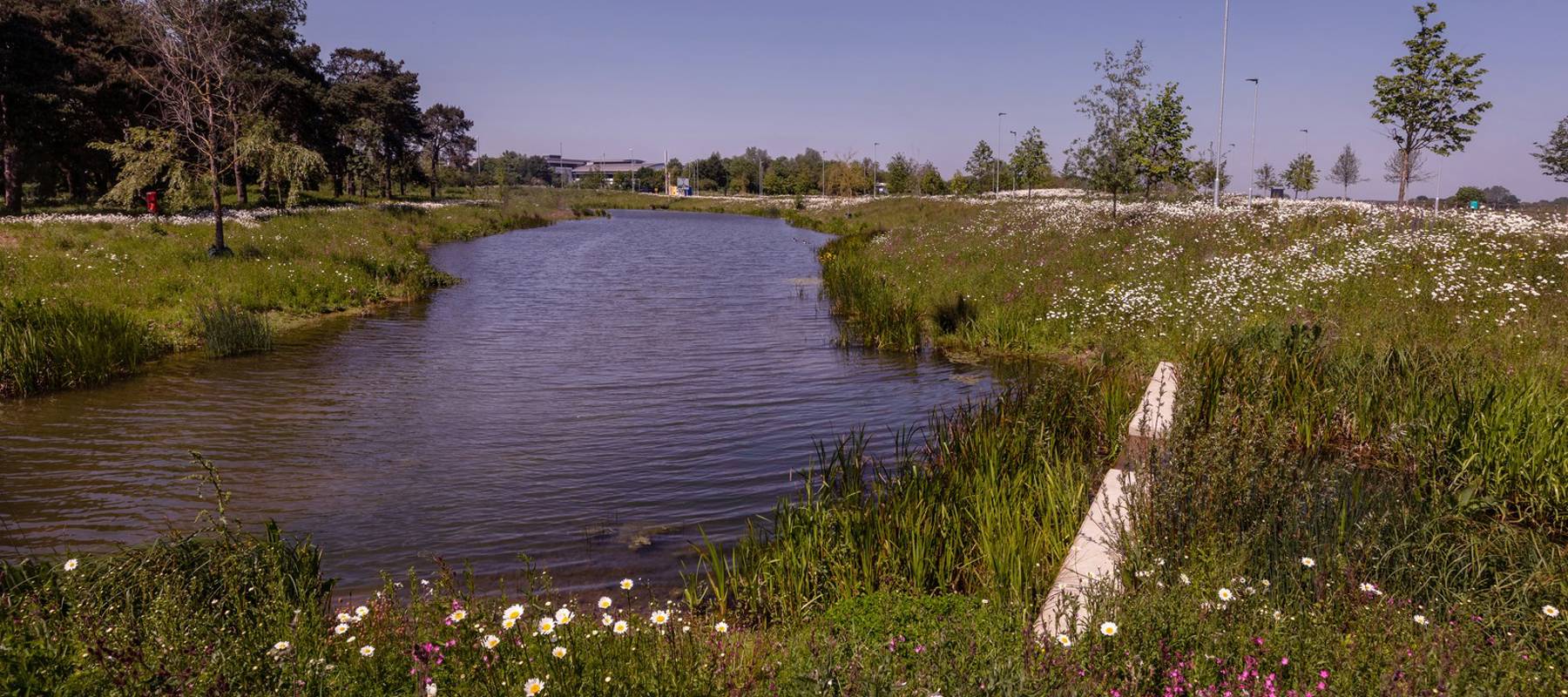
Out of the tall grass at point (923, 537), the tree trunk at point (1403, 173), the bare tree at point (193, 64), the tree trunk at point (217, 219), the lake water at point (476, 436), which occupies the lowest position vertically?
the lake water at point (476, 436)

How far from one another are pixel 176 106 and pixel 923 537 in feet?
77.7

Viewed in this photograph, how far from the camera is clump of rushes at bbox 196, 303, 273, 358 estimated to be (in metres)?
14.1

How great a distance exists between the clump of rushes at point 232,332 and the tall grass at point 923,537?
37.4 ft

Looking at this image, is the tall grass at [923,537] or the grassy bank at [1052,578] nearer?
the grassy bank at [1052,578]

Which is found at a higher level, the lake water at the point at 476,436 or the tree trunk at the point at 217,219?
the tree trunk at the point at 217,219

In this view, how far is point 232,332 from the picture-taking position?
14.2 meters

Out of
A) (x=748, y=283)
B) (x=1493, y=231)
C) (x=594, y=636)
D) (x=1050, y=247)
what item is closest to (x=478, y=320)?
(x=748, y=283)

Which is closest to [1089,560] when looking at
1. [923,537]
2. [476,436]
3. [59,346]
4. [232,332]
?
[923,537]

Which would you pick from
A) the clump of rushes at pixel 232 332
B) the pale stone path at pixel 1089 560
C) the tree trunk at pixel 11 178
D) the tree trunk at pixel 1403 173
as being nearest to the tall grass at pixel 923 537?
the pale stone path at pixel 1089 560

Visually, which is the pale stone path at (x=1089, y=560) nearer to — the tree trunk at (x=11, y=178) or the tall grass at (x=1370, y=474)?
the tall grass at (x=1370, y=474)

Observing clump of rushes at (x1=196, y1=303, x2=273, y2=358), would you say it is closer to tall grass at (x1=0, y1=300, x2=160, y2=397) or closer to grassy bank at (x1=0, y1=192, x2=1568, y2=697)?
tall grass at (x1=0, y1=300, x2=160, y2=397)

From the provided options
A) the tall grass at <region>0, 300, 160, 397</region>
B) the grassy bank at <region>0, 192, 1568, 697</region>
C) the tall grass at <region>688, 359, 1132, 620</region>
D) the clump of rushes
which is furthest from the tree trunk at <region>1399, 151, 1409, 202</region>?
the tall grass at <region>0, 300, 160, 397</region>

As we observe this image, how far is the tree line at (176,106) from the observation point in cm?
2178

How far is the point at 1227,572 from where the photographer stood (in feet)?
14.0
